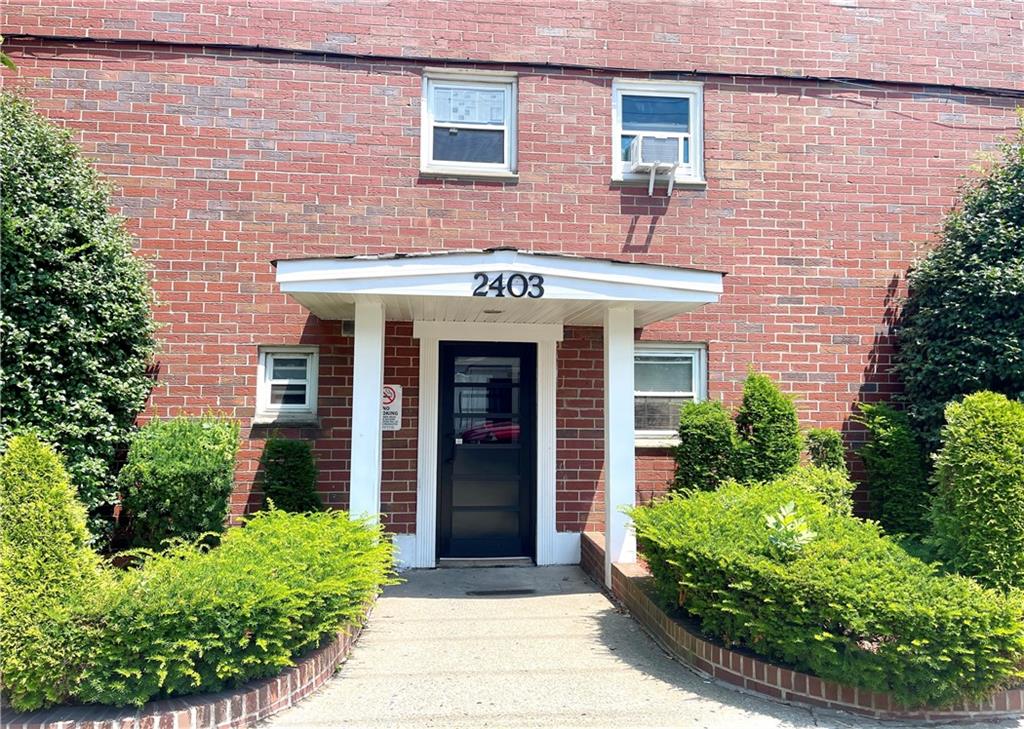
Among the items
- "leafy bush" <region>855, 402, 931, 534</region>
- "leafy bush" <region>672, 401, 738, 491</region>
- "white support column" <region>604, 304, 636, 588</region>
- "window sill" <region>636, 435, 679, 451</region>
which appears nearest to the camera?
"white support column" <region>604, 304, 636, 588</region>

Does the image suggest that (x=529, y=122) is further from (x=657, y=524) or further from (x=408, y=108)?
(x=657, y=524)

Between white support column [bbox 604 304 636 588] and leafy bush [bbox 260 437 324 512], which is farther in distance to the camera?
leafy bush [bbox 260 437 324 512]

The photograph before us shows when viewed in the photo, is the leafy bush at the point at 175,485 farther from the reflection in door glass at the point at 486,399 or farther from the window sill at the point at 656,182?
the window sill at the point at 656,182

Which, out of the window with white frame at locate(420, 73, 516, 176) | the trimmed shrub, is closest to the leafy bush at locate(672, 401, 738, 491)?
the trimmed shrub

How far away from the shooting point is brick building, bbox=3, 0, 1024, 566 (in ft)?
23.6

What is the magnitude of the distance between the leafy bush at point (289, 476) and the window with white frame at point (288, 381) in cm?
64

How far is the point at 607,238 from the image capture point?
Result: 7.64 meters

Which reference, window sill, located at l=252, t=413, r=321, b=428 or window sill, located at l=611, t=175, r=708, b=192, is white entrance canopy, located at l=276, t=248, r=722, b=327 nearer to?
window sill, located at l=252, t=413, r=321, b=428

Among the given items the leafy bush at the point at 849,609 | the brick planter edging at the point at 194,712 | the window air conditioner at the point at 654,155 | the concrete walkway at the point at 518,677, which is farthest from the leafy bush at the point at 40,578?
the window air conditioner at the point at 654,155

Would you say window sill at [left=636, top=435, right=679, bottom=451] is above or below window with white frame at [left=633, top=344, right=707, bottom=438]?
below

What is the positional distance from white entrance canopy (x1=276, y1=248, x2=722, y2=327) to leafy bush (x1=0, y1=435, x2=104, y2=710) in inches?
87.2

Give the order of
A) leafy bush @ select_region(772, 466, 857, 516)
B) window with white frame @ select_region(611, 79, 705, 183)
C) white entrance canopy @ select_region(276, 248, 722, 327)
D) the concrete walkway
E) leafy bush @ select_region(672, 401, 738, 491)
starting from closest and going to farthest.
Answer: the concrete walkway
white entrance canopy @ select_region(276, 248, 722, 327)
leafy bush @ select_region(772, 466, 857, 516)
leafy bush @ select_region(672, 401, 738, 491)
window with white frame @ select_region(611, 79, 705, 183)

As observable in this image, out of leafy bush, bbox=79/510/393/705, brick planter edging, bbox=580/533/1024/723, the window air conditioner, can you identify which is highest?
the window air conditioner

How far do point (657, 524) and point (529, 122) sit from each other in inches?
186
